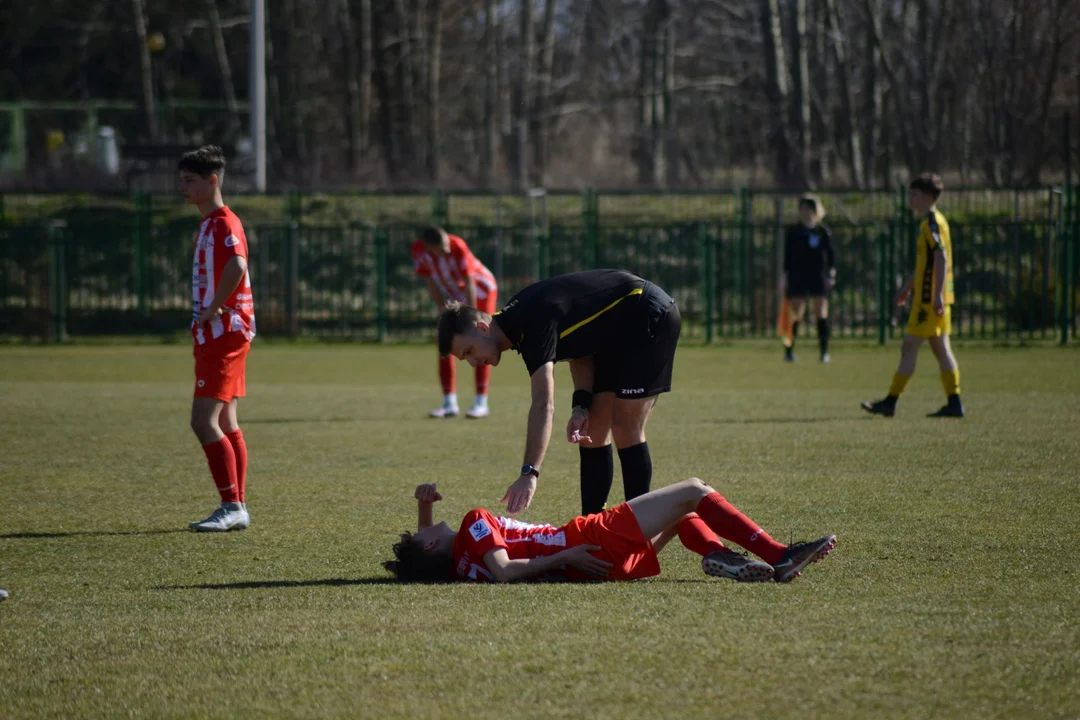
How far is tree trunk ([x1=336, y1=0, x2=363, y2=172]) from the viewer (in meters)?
43.4

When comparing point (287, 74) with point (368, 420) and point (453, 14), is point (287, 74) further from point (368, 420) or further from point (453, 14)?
point (368, 420)

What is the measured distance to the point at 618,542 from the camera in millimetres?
5688

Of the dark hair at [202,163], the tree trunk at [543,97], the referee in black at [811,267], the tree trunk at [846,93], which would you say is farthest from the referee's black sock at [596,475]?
the tree trunk at [543,97]

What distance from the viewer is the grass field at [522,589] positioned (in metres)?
4.21

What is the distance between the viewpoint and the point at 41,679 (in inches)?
176

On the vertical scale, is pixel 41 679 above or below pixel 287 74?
below

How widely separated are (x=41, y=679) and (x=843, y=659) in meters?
2.69

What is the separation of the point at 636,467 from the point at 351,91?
129 ft

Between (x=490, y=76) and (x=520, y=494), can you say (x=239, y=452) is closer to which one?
(x=520, y=494)

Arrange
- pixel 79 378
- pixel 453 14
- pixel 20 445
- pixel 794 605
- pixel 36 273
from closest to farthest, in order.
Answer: pixel 794 605 → pixel 20 445 → pixel 79 378 → pixel 36 273 → pixel 453 14

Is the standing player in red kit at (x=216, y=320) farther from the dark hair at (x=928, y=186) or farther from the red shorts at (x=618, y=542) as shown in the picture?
the dark hair at (x=928, y=186)

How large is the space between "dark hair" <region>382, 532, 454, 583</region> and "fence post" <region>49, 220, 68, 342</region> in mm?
21735

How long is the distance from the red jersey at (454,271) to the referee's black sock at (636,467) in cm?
665

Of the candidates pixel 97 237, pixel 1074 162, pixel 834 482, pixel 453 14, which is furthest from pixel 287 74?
pixel 834 482
